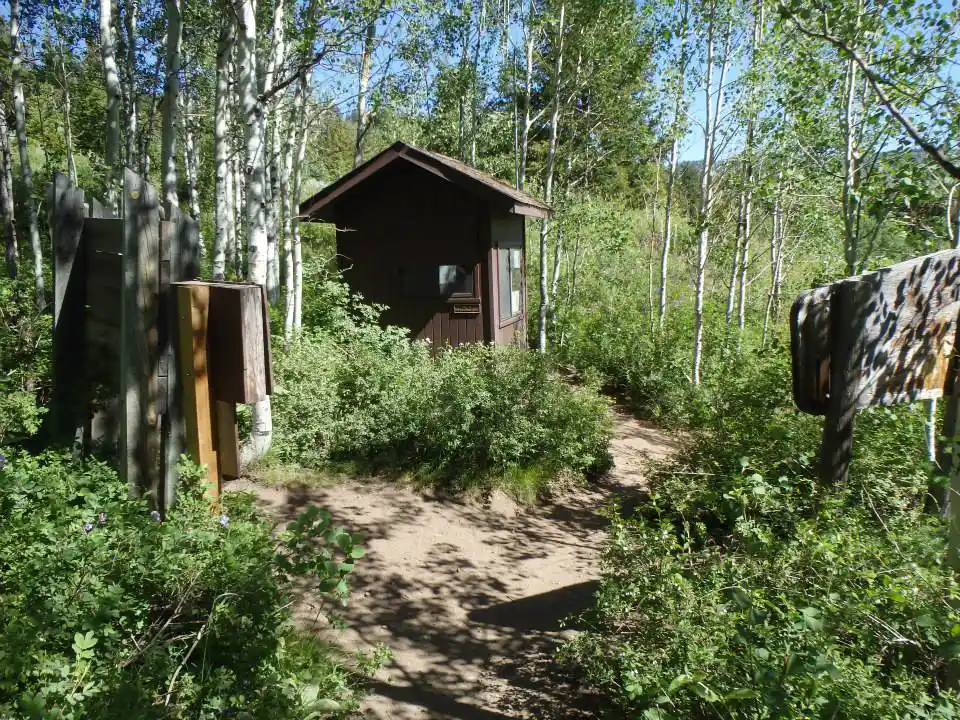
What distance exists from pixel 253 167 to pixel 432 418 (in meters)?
3.27

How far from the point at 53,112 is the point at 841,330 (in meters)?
26.5

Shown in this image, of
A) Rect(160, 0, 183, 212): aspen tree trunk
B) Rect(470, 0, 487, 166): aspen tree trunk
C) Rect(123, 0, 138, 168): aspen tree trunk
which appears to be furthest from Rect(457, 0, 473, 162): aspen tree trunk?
Rect(160, 0, 183, 212): aspen tree trunk

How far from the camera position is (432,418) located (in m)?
7.33

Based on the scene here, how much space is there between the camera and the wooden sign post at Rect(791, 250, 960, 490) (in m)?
3.00

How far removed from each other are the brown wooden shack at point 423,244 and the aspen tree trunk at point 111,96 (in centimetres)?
298

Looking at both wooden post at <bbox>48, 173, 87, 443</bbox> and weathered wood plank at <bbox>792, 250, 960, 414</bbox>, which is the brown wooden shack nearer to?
wooden post at <bbox>48, 173, 87, 443</bbox>

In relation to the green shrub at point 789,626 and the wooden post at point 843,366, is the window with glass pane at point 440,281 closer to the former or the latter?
the green shrub at point 789,626

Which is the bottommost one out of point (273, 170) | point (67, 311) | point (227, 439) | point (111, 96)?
point (227, 439)

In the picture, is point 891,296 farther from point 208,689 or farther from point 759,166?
point 759,166

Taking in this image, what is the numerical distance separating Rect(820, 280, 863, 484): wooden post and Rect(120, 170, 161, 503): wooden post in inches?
127

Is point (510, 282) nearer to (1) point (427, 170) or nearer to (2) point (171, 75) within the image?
(1) point (427, 170)

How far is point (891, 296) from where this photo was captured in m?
3.01

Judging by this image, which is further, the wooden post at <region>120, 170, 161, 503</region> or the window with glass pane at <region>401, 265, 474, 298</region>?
the window with glass pane at <region>401, 265, 474, 298</region>

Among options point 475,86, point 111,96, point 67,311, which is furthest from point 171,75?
point 475,86
